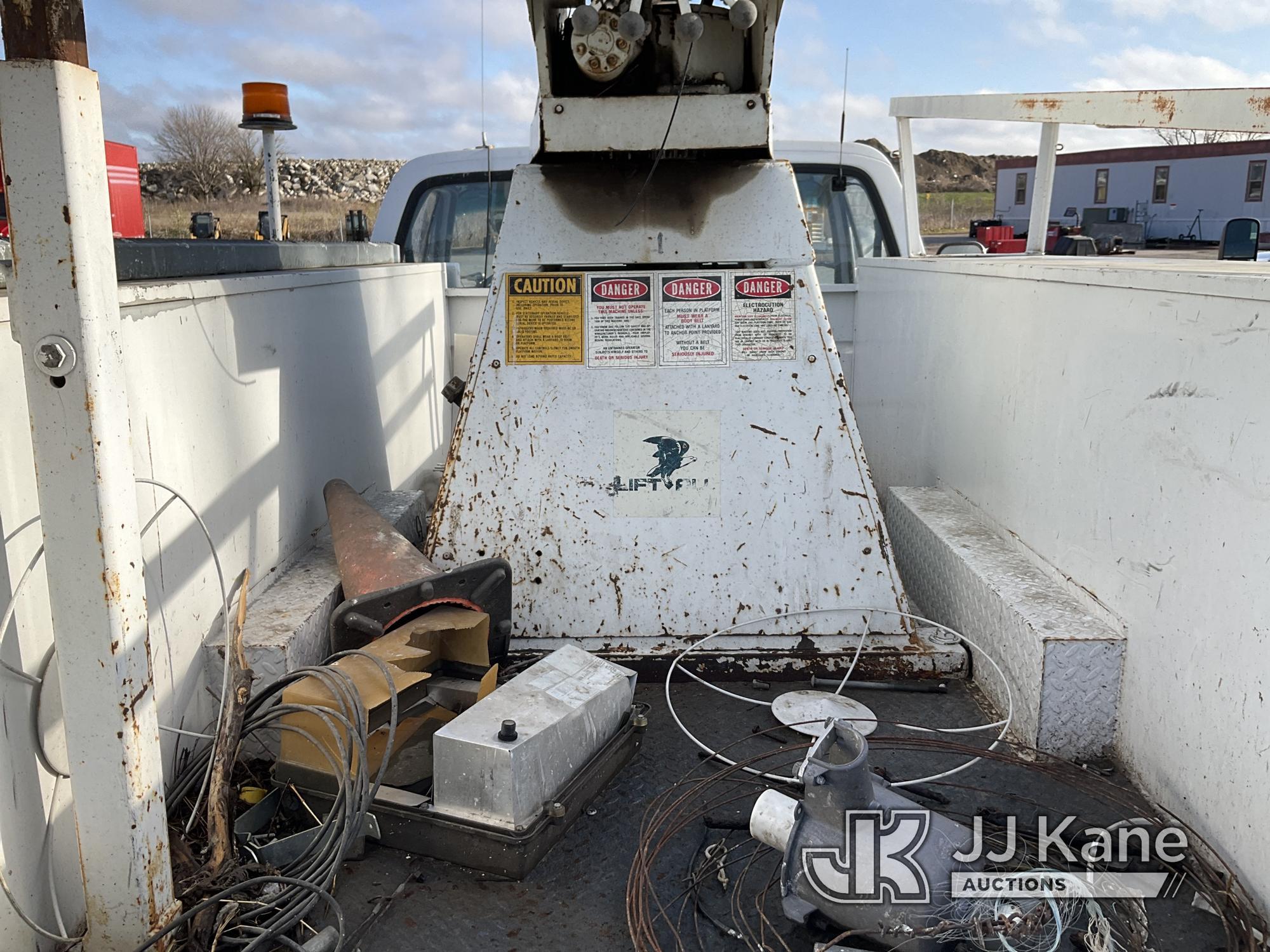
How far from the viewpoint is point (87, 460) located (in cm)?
154

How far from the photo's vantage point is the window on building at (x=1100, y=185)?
3416 cm

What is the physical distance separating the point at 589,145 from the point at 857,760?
190cm

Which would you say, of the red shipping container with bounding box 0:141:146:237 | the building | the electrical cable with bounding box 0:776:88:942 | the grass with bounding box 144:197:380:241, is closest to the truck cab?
the electrical cable with bounding box 0:776:88:942

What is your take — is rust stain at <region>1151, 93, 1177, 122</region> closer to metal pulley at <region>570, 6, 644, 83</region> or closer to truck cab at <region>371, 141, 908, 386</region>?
metal pulley at <region>570, 6, 644, 83</region>

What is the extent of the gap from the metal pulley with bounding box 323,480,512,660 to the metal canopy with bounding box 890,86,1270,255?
7.96 ft

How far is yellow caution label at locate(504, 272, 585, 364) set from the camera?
299 centimetres

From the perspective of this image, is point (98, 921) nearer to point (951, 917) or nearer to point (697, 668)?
point (951, 917)

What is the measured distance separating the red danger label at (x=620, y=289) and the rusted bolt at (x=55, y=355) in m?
1.72

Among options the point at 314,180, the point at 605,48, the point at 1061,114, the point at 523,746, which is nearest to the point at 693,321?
the point at 605,48

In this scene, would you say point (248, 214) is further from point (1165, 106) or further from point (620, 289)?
point (1165, 106)

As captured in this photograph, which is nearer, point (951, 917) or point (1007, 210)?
point (951, 917)

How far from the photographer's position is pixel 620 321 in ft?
9.80

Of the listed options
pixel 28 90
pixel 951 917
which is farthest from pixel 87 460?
pixel 951 917

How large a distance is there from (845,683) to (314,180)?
45.4 metres
